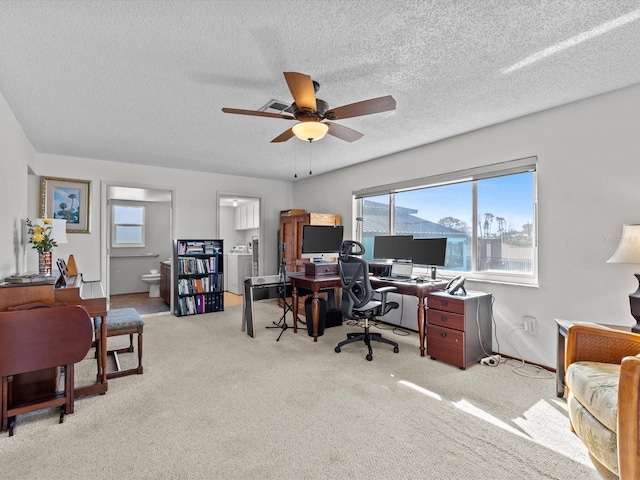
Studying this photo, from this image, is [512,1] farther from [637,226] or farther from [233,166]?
[233,166]

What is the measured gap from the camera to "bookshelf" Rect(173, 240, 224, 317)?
17.3ft

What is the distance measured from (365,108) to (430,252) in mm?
2119

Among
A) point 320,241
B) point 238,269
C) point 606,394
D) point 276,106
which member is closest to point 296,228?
point 320,241

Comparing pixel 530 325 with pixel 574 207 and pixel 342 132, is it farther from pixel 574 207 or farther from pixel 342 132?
pixel 342 132

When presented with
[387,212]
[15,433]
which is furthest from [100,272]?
[387,212]

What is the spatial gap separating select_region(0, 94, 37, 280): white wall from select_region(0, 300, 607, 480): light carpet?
126cm

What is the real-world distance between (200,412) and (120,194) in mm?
5990

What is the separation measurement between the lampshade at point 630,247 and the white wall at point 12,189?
15.6 ft

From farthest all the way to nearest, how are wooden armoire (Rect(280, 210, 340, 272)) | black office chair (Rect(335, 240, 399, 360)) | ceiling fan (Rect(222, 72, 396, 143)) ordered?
wooden armoire (Rect(280, 210, 340, 272)), black office chair (Rect(335, 240, 399, 360)), ceiling fan (Rect(222, 72, 396, 143))

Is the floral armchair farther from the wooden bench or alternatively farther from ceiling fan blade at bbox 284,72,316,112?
the wooden bench

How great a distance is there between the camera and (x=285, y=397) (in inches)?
96.3

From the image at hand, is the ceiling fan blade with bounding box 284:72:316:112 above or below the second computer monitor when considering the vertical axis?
above

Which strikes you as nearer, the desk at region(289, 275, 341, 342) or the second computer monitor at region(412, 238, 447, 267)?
the second computer monitor at region(412, 238, 447, 267)

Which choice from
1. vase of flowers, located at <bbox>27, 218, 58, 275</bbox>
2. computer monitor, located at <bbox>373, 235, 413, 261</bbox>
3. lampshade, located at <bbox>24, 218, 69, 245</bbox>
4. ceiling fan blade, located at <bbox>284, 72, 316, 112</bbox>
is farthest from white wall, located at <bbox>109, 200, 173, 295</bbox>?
ceiling fan blade, located at <bbox>284, 72, 316, 112</bbox>
